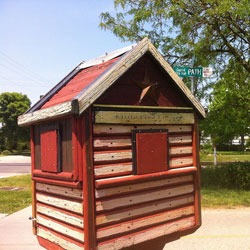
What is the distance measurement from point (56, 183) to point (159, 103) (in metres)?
1.48

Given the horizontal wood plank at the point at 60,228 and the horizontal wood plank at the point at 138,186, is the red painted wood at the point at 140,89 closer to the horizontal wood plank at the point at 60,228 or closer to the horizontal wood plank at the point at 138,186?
the horizontal wood plank at the point at 138,186

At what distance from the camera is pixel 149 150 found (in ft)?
10.4

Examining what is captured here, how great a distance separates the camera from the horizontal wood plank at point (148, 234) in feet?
9.71

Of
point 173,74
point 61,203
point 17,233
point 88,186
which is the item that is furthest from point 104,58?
point 17,233

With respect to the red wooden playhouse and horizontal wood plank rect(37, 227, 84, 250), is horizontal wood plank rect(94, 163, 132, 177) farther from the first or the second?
horizontal wood plank rect(37, 227, 84, 250)

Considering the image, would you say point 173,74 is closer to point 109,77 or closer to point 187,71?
point 109,77

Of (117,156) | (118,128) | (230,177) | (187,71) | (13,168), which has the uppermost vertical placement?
(187,71)

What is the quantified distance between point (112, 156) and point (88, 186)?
41 centimetres

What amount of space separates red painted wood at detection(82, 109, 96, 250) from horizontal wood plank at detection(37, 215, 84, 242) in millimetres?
126

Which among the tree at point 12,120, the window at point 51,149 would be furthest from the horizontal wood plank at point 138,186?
the tree at point 12,120

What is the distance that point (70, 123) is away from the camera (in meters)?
2.97

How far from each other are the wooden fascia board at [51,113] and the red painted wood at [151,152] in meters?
0.82

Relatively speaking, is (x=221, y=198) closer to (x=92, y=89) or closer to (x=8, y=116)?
(x=92, y=89)

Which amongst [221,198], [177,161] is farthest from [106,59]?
[221,198]
